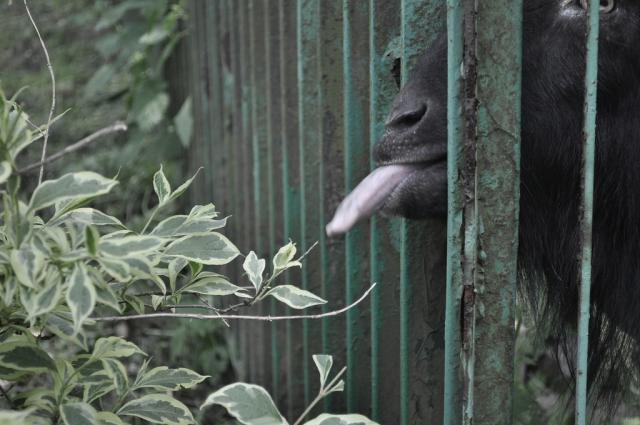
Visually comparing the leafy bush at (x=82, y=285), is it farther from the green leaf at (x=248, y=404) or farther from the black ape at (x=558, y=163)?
the black ape at (x=558, y=163)

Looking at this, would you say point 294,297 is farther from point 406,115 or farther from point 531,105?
point 531,105

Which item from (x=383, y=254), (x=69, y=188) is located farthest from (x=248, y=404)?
(x=383, y=254)

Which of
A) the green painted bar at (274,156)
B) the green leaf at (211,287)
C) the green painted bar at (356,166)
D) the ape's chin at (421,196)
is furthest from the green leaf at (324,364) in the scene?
the green painted bar at (274,156)

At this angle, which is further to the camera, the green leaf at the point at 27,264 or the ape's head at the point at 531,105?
the ape's head at the point at 531,105

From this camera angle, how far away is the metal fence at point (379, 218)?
1.62 m

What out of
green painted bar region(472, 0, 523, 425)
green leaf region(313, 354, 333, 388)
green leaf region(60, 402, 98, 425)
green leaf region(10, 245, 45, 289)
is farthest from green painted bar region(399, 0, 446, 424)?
green leaf region(10, 245, 45, 289)

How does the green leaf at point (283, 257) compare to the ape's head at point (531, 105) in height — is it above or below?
below

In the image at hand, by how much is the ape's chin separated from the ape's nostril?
11 centimetres

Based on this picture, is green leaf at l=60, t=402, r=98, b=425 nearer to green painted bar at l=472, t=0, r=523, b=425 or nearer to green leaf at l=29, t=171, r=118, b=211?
green leaf at l=29, t=171, r=118, b=211

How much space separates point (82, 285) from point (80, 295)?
2 cm

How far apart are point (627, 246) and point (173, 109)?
13.1 feet

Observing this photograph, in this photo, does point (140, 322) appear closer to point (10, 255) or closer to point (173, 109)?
point (173, 109)

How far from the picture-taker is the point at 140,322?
486 centimetres

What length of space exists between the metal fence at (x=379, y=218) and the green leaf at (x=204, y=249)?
0.41 metres
